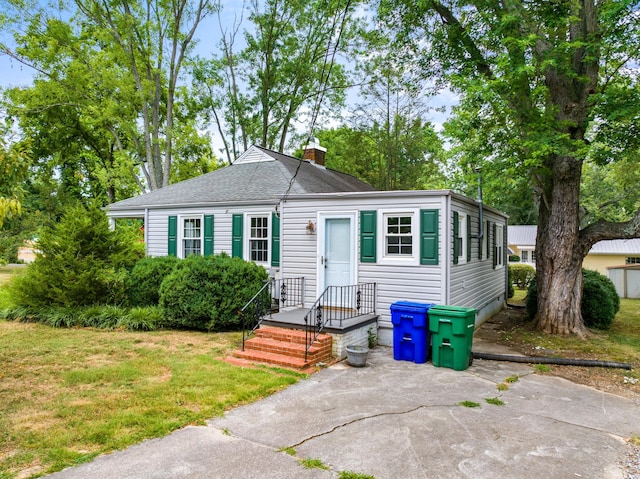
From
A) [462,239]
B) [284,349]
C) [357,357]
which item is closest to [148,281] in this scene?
[284,349]

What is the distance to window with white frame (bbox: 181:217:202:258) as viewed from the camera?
1296 cm

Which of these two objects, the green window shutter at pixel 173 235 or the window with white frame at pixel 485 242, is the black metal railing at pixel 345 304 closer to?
the window with white frame at pixel 485 242

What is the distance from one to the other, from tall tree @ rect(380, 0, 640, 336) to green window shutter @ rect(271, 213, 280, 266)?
5.69 m

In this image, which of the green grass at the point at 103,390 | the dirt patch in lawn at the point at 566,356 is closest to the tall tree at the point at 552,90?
the dirt patch in lawn at the point at 566,356

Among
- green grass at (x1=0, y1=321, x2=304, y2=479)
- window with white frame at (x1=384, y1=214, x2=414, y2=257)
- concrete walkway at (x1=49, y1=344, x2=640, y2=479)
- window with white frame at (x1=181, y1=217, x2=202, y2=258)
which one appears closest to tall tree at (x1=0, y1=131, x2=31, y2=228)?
green grass at (x1=0, y1=321, x2=304, y2=479)

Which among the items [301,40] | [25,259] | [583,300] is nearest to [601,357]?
[583,300]

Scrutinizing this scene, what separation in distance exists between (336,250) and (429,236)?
216cm

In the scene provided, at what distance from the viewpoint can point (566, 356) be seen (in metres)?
7.66

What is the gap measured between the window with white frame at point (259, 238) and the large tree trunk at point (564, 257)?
7337 millimetres

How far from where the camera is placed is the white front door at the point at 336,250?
8914mm

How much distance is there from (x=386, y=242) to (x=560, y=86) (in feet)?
18.4

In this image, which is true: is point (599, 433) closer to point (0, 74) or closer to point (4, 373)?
point (4, 373)

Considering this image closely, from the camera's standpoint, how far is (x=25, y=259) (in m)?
31.2

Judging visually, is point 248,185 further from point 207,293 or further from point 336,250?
point 336,250
